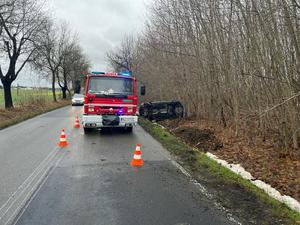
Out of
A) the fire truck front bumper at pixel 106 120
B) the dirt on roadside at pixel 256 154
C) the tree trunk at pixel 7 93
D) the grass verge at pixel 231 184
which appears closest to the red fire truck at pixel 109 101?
the fire truck front bumper at pixel 106 120

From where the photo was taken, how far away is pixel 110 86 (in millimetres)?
12398

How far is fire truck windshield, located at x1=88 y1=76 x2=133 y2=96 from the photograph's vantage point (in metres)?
12.3

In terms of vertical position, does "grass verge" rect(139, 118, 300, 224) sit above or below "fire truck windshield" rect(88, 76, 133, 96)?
below

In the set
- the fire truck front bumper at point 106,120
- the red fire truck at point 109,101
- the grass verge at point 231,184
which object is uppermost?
the red fire truck at point 109,101

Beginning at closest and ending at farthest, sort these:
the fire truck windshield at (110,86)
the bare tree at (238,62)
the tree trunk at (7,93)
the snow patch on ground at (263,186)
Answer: the snow patch on ground at (263,186)
the bare tree at (238,62)
the fire truck windshield at (110,86)
the tree trunk at (7,93)

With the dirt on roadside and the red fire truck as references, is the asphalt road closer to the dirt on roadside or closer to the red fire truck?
the dirt on roadside

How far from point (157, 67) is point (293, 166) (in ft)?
53.3

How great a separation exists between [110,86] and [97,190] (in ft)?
24.5

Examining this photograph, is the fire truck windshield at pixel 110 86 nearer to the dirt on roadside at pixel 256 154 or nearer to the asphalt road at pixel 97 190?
the dirt on roadside at pixel 256 154

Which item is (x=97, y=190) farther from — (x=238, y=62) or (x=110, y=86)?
(x=110, y=86)

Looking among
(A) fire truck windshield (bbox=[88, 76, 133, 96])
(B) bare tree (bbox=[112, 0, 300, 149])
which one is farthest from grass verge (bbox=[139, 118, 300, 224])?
(A) fire truck windshield (bbox=[88, 76, 133, 96])

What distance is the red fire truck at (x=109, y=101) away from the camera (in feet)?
39.6

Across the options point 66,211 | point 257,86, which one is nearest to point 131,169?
point 66,211

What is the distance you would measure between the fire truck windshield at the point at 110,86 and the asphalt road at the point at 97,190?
3.61 metres
